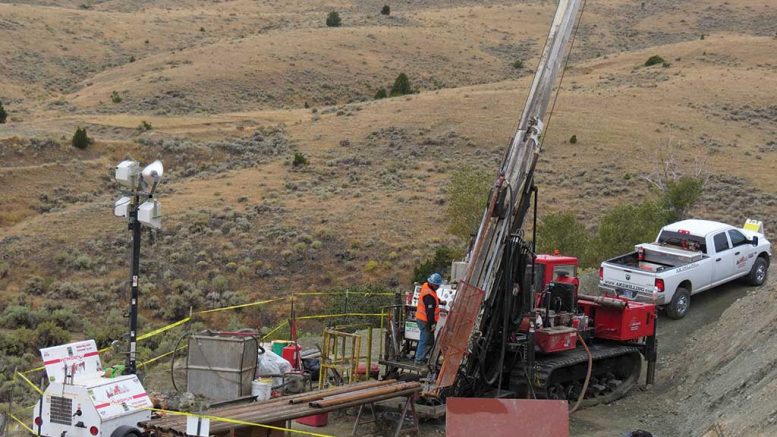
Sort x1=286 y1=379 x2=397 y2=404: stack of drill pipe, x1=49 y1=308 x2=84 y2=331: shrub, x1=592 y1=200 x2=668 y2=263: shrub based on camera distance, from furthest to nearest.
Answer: x1=49 y1=308 x2=84 y2=331: shrub, x1=592 y1=200 x2=668 y2=263: shrub, x1=286 y1=379 x2=397 y2=404: stack of drill pipe

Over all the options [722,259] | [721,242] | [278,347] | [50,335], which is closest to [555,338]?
[278,347]

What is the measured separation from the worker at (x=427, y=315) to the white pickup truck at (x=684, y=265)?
7817 mm

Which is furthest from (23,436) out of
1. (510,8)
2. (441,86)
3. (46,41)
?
(510,8)

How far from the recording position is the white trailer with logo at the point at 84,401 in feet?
38.7

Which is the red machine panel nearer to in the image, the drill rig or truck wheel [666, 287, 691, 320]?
the drill rig

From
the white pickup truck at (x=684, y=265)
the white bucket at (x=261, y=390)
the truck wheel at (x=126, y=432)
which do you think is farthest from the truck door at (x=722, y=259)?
the truck wheel at (x=126, y=432)

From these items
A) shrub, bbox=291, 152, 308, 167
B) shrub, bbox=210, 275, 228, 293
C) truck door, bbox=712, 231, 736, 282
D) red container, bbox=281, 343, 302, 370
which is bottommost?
shrub, bbox=210, 275, 228, 293

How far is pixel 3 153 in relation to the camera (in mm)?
48375

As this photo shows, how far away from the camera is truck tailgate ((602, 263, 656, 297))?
21.2 m

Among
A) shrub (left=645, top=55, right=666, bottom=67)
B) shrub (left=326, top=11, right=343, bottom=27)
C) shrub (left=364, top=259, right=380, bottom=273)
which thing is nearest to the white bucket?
Answer: shrub (left=364, top=259, right=380, bottom=273)

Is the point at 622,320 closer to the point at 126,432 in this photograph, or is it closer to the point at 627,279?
the point at 627,279

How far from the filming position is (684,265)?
71.4ft

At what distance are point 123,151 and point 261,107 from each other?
19.2 m

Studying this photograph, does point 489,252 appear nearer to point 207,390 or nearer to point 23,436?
point 207,390
